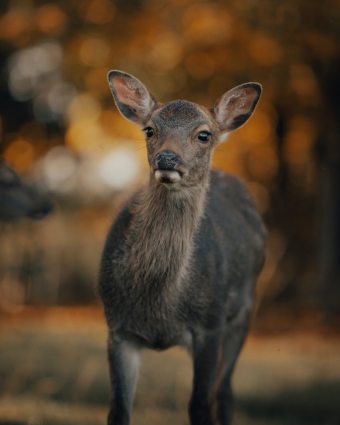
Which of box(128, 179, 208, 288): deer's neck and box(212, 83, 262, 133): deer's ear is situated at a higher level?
box(212, 83, 262, 133): deer's ear

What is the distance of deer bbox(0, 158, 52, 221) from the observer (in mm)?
10070

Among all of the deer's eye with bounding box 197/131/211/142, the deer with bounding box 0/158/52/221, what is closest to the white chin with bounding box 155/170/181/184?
the deer's eye with bounding box 197/131/211/142

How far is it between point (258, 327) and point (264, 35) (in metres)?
5.66

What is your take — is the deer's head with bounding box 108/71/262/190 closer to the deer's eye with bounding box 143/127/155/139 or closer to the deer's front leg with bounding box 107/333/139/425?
the deer's eye with bounding box 143/127/155/139

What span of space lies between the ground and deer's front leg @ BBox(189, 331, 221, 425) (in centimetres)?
50

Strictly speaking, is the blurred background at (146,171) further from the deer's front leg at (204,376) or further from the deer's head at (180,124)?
the deer's front leg at (204,376)

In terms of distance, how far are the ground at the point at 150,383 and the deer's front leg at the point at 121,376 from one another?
0.24m

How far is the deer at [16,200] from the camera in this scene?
396 inches

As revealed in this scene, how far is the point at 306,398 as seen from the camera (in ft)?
28.3

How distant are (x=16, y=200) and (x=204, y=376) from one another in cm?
491

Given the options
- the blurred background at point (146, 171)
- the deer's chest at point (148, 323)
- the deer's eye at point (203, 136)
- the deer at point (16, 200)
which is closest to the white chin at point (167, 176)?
the deer's eye at point (203, 136)

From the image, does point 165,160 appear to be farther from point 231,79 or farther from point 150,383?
point 231,79

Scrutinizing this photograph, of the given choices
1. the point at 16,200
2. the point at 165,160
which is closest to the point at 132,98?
the point at 165,160

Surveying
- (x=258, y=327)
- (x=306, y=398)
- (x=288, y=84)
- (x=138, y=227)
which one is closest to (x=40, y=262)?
(x=258, y=327)
